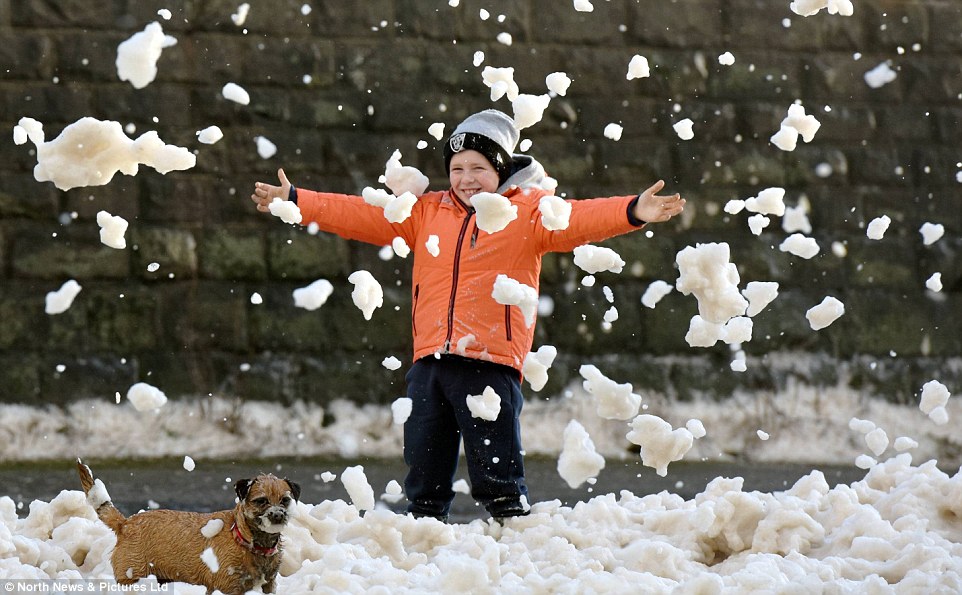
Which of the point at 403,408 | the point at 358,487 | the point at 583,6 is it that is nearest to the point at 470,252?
the point at 403,408

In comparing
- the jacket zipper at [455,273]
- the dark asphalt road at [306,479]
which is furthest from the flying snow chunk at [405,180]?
the dark asphalt road at [306,479]

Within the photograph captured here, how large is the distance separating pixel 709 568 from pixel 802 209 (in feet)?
10.3

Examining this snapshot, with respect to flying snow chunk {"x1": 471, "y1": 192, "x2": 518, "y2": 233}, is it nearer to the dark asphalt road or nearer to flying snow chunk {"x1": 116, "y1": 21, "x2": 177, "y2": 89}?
flying snow chunk {"x1": 116, "y1": 21, "x2": 177, "y2": 89}

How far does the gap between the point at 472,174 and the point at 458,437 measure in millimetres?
791

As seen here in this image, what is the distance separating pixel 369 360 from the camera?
5766mm

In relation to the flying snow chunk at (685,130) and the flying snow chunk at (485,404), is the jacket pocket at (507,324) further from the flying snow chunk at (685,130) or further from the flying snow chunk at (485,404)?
the flying snow chunk at (685,130)

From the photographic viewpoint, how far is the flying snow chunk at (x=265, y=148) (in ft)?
18.2

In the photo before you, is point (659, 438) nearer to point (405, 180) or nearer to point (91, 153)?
point (405, 180)

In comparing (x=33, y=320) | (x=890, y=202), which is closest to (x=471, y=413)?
(x=33, y=320)

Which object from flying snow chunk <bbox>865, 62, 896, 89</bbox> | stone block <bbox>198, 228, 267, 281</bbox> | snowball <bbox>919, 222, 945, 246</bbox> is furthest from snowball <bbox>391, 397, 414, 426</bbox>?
flying snow chunk <bbox>865, 62, 896, 89</bbox>

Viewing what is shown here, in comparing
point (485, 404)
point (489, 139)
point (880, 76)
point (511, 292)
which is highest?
point (880, 76)

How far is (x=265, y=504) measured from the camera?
275 centimetres

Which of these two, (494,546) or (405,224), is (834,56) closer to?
(405,224)

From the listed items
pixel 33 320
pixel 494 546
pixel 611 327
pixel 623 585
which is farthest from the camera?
pixel 611 327
